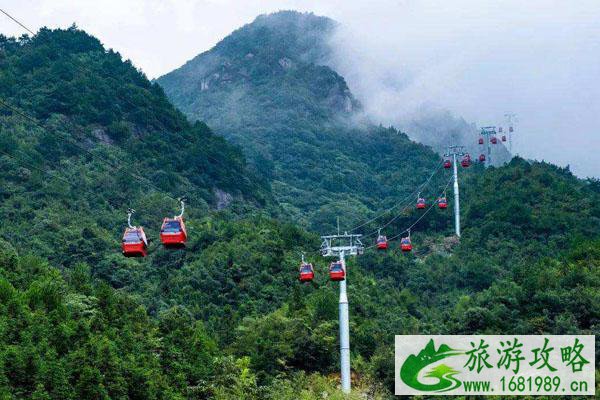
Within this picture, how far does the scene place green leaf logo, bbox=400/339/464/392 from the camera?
1046 inches

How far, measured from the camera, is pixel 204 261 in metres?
52.3

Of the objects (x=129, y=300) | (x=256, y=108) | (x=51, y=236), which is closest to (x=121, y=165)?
(x=51, y=236)

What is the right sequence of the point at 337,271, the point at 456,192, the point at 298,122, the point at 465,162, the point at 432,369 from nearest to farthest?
the point at 432,369 < the point at 337,271 < the point at 465,162 < the point at 456,192 < the point at 298,122

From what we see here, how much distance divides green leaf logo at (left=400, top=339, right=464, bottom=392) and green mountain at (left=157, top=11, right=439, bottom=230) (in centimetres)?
5557

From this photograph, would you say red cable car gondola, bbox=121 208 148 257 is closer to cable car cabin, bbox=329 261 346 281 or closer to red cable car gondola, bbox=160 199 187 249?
red cable car gondola, bbox=160 199 187 249

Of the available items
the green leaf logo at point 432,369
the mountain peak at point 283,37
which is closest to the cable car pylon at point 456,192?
the green leaf logo at point 432,369

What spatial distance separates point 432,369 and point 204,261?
89.4ft

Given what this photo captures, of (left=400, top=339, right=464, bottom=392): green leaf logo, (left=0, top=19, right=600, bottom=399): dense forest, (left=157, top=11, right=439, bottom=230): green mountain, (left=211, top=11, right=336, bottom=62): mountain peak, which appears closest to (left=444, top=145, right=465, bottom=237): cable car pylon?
(left=0, top=19, right=600, bottom=399): dense forest

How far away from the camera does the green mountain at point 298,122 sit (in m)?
97.5

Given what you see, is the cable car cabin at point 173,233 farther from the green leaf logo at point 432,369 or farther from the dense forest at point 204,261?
the green leaf logo at point 432,369

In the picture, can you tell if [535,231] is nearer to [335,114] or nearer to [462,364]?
[462,364]

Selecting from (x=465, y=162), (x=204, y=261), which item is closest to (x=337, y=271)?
(x=204, y=261)

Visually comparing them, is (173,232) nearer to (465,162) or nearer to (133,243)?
(133,243)

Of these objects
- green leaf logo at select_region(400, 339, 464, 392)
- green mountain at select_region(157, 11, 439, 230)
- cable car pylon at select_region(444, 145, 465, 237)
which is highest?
green mountain at select_region(157, 11, 439, 230)
